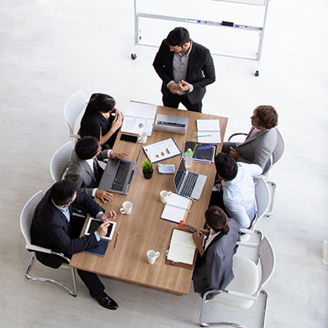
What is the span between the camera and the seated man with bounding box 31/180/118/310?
2.90 meters

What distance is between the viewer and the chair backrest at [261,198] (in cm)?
341

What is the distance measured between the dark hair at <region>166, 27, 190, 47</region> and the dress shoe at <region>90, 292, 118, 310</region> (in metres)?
2.36

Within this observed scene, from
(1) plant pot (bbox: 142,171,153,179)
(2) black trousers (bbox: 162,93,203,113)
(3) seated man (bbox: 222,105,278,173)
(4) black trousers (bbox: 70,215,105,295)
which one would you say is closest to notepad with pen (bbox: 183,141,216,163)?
(3) seated man (bbox: 222,105,278,173)

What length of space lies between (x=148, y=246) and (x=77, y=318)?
1.09m

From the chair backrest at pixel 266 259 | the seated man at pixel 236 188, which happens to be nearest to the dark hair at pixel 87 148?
the seated man at pixel 236 188

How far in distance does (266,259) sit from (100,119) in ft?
6.52

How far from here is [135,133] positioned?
152 inches

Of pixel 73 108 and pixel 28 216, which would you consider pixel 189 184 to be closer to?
pixel 28 216

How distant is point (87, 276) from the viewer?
3.40 m

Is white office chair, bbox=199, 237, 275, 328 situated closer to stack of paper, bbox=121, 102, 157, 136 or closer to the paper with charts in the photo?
the paper with charts

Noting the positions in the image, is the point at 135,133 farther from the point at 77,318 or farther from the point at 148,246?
the point at 77,318

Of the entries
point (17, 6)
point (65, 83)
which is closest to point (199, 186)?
point (65, 83)

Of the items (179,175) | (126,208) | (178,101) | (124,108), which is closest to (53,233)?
(126,208)

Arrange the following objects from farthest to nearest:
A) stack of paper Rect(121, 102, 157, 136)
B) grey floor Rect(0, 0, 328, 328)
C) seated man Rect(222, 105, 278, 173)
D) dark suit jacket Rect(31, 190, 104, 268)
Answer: stack of paper Rect(121, 102, 157, 136) → grey floor Rect(0, 0, 328, 328) → seated man Rect(222, 105, 278, 173) → dark suit jacket Rect(31, 190, 104, 268)
